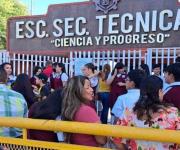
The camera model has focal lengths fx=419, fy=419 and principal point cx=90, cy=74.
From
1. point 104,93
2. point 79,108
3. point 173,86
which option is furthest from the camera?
point 104,93

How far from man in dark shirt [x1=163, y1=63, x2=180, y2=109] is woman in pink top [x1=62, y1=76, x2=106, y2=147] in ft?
3.87

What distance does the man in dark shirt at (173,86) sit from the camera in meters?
4.31

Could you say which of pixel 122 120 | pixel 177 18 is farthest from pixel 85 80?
pixel 177 18

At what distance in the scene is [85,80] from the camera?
3.48 metres

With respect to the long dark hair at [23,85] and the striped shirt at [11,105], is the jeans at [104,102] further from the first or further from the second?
the striped shirt at [11,105]

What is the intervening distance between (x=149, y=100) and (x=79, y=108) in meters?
0.55

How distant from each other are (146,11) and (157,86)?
13772 mm

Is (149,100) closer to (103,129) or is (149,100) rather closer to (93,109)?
(93,109)

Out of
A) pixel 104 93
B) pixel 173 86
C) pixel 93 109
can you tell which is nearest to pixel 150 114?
pixel 93 109

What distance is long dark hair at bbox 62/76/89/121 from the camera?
3.28 meters

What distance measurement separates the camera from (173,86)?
4406 mm

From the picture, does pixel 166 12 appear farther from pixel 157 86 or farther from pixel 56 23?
pixel 157 86

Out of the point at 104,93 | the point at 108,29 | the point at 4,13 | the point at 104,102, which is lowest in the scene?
the point at 104,102

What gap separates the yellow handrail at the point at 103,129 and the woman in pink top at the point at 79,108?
1.48ft
